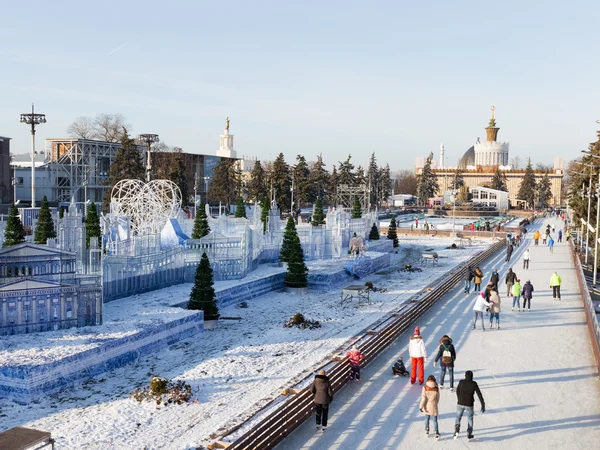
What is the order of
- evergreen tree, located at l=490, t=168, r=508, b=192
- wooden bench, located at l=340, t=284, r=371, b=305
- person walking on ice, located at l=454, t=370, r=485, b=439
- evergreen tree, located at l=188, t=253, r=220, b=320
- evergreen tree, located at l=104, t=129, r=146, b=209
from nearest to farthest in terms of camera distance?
person walking on ice, located at l=454, t=370, r=485, b=439, evergreen tree, located at l=188, t=253, r=220, b=320, wooden bench, located at l=340, t=284, r=371, b=305, evergreen tree, located at l=104, t=129, r=146, b=209, evergreen tree, located at l=490, t=168, r=508, b=192

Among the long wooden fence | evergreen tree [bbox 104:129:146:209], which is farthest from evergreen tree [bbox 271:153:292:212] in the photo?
the long wooden fence

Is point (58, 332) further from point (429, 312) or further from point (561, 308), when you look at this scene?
point (561, 308)

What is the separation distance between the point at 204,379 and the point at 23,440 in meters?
5.35

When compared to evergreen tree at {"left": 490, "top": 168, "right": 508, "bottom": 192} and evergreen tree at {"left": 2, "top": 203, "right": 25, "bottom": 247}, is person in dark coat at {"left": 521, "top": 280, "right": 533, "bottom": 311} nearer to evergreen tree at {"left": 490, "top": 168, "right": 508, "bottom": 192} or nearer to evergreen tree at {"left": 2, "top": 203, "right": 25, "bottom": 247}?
evergreen tree at {"left": 2, "top": 203, "right": 25, "bottom": 247}

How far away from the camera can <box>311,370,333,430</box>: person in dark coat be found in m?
8.91

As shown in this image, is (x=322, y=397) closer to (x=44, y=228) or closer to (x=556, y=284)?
(x=556, y=284)

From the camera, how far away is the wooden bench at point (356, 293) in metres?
19.7

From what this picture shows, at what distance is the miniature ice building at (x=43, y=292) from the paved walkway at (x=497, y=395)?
6.49 metres

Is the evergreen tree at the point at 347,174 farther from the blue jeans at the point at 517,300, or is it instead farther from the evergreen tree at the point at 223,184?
the blue jeans at the point at 517,300

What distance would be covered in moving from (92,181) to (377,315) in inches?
1916

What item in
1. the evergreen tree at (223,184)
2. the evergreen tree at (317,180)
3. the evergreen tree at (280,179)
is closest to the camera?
the evergreen tree at (280,179)

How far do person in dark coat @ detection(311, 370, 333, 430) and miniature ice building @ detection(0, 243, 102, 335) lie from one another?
6.74 m

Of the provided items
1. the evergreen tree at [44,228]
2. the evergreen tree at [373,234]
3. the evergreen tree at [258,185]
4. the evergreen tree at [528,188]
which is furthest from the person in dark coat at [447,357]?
the evergreen tree at [528,188]

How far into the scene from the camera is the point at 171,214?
28031 millimetres
